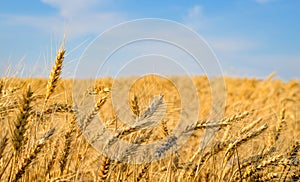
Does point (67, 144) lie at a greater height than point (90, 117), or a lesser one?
lesser

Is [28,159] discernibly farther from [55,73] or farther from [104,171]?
[55,73]

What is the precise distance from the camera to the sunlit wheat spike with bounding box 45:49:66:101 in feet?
7.12

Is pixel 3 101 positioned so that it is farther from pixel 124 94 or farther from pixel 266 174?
pixel 266 174

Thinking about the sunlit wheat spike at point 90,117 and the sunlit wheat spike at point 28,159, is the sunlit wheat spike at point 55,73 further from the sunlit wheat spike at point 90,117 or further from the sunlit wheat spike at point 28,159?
the sunlit wheat spike at point 28,159

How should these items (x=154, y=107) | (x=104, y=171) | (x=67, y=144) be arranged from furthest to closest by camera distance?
(x=67, y=144)
(x=154, y=107)
(x=104, y=171)

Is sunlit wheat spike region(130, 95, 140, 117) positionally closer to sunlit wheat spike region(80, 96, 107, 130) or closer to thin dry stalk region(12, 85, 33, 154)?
sunlit wheat spike region(80, 96, 107, 130)

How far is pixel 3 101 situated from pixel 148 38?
3.97 ft

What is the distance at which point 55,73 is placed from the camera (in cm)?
222

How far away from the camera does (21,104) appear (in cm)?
169

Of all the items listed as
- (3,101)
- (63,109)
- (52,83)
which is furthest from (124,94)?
(3,101)

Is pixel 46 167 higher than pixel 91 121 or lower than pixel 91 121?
lower

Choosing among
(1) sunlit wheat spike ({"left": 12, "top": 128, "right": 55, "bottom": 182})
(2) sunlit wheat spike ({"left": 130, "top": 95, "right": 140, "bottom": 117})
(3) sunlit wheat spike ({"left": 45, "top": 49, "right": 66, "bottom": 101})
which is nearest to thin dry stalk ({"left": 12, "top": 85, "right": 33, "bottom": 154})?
(1) sunlit wheat spike ({"left": 12, "top": 128, "right": 55, "bottom": 182})

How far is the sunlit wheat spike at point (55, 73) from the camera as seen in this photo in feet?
7.12

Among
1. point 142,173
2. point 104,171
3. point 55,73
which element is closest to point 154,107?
point 142,173
